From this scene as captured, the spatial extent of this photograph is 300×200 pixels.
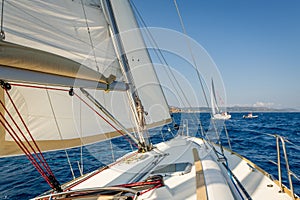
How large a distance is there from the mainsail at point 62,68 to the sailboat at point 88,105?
0.03 feet

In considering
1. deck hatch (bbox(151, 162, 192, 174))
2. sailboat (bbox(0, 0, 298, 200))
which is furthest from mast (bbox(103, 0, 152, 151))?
deck hatch (bbox(151, 162, 192, 174))

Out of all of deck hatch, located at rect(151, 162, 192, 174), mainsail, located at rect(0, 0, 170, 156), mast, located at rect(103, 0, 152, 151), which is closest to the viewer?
mainsail, located at rect(0, 0, 170, 156)

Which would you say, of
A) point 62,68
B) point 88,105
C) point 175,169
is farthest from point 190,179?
point 62,68

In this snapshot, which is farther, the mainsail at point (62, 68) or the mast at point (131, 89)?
the mast at point (131, 89)

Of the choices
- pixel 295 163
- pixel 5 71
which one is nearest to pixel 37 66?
pixel 5 71

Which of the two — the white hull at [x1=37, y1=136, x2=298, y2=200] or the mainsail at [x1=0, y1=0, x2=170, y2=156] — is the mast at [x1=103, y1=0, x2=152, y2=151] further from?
the white hull at [x1=37, y1=136, x2=298, y2=200]

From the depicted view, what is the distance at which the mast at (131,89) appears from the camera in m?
3.43

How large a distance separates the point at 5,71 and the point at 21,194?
13.5ft

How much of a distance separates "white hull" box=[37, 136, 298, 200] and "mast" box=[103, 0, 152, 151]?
1.24ft

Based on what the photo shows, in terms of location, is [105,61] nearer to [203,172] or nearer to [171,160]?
[171,160]

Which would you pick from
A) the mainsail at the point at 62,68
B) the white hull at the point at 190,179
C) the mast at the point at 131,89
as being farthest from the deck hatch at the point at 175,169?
the mainsail at the point at 62,68

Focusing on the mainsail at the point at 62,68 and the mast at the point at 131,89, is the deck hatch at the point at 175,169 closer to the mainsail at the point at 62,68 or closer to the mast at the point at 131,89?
the mast at the point at 131,89

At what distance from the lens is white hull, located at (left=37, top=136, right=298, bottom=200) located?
1834 millimetres

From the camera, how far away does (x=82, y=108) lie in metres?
3.52
